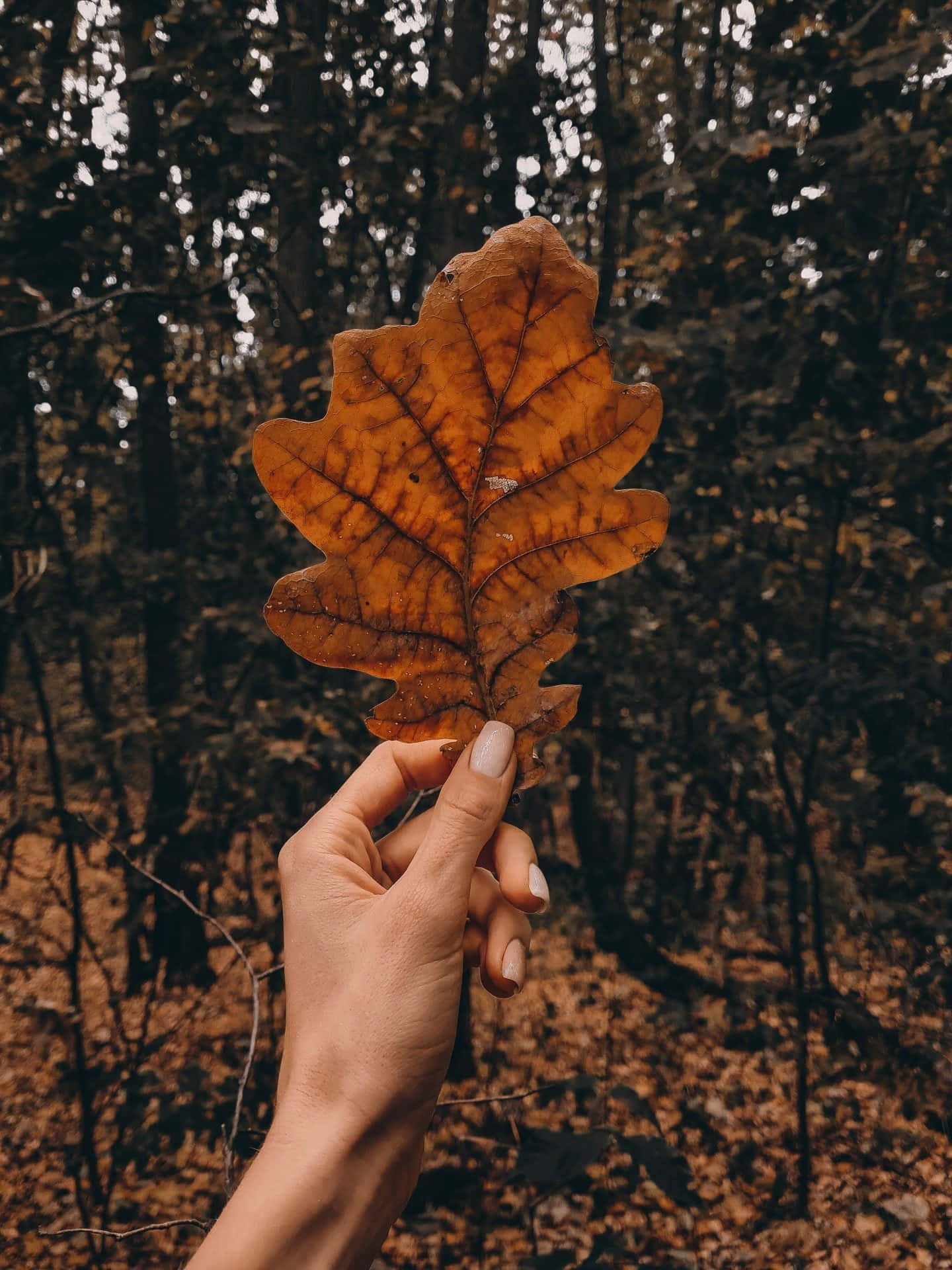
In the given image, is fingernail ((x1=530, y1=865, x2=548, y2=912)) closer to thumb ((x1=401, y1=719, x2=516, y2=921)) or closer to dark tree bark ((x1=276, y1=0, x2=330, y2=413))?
thumb ((x1=401, y1=719, x2=516, y2=921))

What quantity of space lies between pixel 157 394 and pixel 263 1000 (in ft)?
13.8

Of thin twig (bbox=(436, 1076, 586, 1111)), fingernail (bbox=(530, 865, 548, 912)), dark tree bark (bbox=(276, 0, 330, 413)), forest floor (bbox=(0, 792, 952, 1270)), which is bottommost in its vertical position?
forest floor (bbox=(0, 792, 952, 1270))

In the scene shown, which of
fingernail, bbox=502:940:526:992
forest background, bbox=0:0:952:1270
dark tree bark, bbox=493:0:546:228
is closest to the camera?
fingernail, bbox=502:940:526:992

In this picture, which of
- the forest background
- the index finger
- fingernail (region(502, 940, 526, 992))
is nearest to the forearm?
fingernail (region(502, 940, 526, 992))

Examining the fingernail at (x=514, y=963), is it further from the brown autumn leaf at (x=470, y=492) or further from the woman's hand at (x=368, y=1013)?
the brown autumn leaf at (x=470, y=492)

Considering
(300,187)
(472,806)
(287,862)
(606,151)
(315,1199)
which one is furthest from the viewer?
(606,151)

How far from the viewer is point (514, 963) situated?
1.13m

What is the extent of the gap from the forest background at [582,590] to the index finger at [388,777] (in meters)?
1.39

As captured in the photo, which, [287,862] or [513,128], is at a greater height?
[513,128]

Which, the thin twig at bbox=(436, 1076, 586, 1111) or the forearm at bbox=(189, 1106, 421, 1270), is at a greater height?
the forearm at bbox=(189, 1106, 421, 1270)

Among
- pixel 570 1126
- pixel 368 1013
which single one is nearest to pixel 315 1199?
pixel 368 1013

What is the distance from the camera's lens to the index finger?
1.38 metres

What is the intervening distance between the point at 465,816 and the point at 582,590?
3.02 m

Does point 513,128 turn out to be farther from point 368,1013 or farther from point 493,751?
point 368,1013
